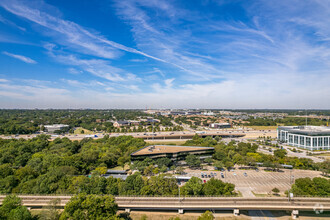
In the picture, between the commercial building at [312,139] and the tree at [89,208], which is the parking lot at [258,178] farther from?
the commercial building at [312,139]

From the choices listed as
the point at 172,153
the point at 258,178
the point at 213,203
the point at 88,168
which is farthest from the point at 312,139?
the point at 88,168

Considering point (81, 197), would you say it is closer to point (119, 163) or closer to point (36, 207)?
point (36, 207)

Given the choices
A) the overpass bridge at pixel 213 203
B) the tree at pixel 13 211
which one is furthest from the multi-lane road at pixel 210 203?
the tree at pixel 13 211

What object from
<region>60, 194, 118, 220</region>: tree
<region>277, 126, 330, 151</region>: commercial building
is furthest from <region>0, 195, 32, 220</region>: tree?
<region>277, 126, 330, 151</region>: commercial building

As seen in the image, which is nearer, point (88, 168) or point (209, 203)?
point (209, 203)

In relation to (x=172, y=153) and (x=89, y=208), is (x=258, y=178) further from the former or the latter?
(x=89, y=208)

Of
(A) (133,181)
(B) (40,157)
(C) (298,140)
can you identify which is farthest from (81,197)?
(C) (298,140)
